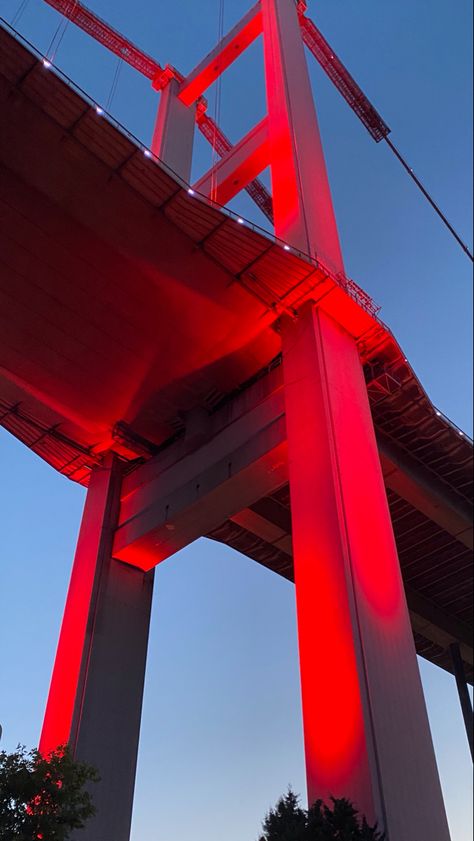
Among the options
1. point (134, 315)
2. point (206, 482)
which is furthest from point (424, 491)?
point (134, 315)

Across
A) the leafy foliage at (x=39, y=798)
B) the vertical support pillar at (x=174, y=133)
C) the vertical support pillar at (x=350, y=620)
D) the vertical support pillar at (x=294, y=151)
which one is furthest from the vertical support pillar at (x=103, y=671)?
the vertical support pillar at (x=174, y=133)

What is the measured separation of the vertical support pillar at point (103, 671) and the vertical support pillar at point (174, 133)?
43.6 ft

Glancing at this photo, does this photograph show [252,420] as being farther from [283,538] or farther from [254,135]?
[254,135]

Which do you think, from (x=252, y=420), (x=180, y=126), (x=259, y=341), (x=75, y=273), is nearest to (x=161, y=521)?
(x=252, y=420)

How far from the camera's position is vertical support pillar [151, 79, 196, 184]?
27906 mm

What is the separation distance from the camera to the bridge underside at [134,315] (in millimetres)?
17312

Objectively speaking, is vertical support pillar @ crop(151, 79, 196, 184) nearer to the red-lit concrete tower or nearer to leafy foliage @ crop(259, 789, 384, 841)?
the red-lit concrete tower

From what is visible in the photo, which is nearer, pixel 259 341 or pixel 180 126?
pixel 259 341

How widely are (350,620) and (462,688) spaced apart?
22.6 meters

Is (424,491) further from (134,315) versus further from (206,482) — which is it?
(134,315)

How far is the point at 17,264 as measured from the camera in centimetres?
1892

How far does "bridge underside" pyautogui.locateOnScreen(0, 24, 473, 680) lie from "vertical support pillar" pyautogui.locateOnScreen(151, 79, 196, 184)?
9.22 metres

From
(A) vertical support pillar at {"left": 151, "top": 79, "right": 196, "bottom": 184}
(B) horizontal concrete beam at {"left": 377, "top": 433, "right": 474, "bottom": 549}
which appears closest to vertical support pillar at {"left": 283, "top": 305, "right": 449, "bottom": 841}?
(B) horizontal concrete beam at {"left": 377, "top": 433, "right": 474, "bottom": 549}

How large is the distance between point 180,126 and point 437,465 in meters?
17.5
